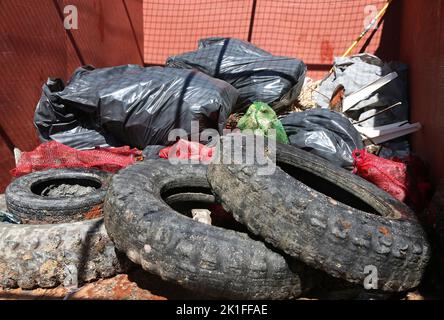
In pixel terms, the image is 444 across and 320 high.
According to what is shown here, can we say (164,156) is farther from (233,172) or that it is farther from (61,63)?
(61,63)

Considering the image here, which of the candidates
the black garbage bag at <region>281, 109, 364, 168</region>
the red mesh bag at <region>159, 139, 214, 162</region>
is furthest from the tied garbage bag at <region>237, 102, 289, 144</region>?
the red mesh bag at <region>159, 139, 214, 162</region>

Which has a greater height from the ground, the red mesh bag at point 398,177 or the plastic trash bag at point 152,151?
the red mesh bag at point 398,177

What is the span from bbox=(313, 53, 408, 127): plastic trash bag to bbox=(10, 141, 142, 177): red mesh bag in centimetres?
257

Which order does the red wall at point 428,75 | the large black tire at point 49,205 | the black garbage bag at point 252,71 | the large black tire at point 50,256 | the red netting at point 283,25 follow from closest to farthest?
1. the large black tire at point 50,256
2. the large black tire at point 49,205
3. the red wall at point 428,75
4. the black garbage bag at point 252,71
5. the red netting at point 283,25

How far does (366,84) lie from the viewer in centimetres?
473

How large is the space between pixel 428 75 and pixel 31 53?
371 centimetres

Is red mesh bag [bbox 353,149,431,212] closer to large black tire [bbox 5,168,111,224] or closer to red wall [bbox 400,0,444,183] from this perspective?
red wall [bbox 400,0,444,183]

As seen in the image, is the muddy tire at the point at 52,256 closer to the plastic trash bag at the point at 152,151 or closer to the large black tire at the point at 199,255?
the large black tire at the point at 199,255

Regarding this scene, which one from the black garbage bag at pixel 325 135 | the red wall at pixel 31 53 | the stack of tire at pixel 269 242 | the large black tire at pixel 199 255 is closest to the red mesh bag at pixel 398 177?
the black garbage bag at pixel 325 135

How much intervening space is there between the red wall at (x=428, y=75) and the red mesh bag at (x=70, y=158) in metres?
2.53

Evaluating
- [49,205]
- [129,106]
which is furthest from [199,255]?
[129,106]

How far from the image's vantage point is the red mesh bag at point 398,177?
3061 millimetres
